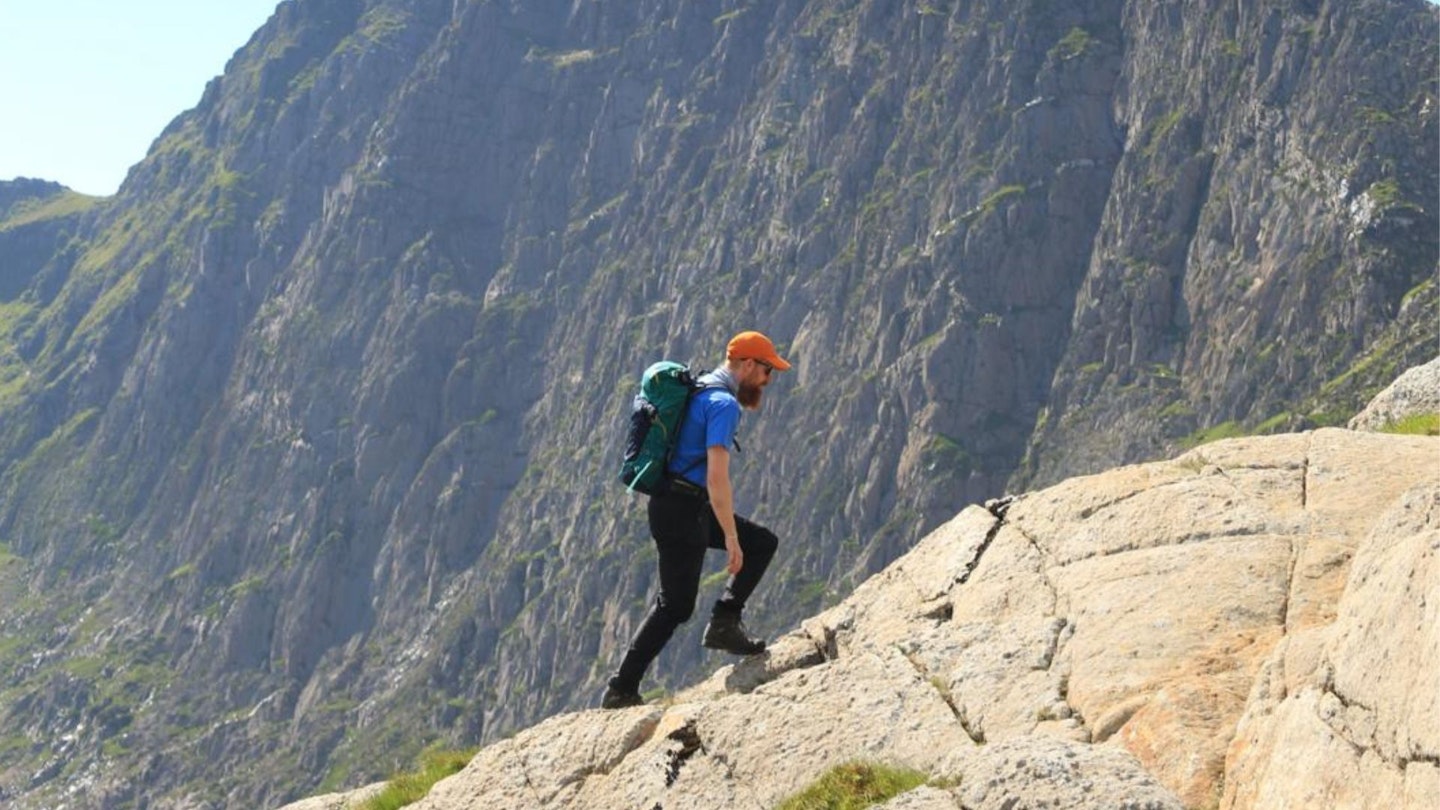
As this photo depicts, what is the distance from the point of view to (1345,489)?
18.4m

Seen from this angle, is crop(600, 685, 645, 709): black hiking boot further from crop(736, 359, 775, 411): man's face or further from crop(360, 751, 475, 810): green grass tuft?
crop(736, 359, 775, 411): man's face

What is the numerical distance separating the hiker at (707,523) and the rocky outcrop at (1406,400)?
1197cm

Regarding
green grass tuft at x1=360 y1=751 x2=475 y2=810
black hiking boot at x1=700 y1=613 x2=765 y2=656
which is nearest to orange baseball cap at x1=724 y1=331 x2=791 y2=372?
black hiking boot at x1=700 y1=613 x2=765 y2=656

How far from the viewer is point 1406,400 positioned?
2638cm

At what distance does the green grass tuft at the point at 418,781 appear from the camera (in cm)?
2009

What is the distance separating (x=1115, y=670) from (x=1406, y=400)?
14084 millimetres

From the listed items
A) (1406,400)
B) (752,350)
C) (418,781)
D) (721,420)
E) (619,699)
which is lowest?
(418,781)

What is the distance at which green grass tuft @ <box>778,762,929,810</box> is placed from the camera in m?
14.0

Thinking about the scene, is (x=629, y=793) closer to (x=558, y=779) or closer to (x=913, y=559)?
(x=558, y=779)

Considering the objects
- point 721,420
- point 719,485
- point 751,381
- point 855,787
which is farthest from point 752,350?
point 855,787

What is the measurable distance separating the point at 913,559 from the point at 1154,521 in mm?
4167

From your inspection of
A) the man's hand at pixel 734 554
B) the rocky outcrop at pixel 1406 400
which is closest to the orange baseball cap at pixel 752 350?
the man's hand at pixel 734 554

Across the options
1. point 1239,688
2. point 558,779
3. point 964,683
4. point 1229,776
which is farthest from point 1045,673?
point 558,779

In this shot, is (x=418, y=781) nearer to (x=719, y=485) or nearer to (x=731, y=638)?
(x=731, y=638)
